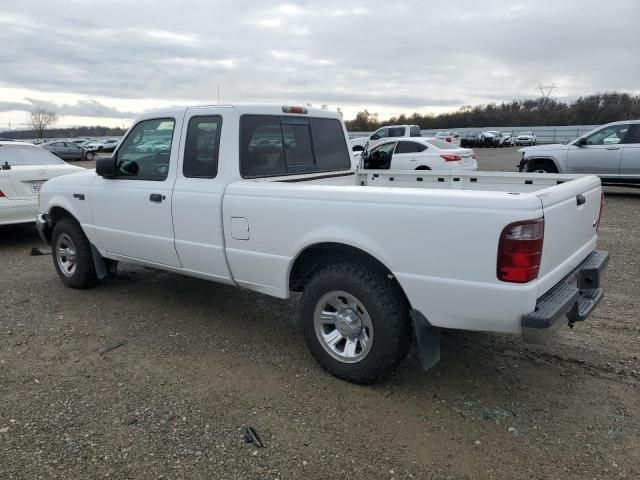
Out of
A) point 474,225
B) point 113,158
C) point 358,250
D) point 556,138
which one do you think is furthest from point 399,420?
point 556,138

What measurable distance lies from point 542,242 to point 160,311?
3653mm

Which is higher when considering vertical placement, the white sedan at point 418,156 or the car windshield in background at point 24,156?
the car windshield in background at point 24,156

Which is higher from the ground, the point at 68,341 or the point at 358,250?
the point at 358,250

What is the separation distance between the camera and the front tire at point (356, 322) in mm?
3203

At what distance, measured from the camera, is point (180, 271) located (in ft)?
14.7

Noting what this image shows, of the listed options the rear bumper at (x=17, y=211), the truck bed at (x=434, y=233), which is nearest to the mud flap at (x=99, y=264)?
the truck bed at (x=434, y=233)

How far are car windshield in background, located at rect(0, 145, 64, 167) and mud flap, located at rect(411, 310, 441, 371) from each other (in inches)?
290

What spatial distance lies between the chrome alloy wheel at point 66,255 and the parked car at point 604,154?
426 inches

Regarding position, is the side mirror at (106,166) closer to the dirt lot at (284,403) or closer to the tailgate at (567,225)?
the dirt lot at (284,403)

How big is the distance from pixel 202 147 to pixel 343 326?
1.90 m

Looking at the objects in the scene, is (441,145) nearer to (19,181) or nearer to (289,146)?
(19,181)

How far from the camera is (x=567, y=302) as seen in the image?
2.93 meters

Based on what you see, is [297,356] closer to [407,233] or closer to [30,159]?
[407,233]

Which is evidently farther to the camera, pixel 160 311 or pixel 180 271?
pixel 160 311
